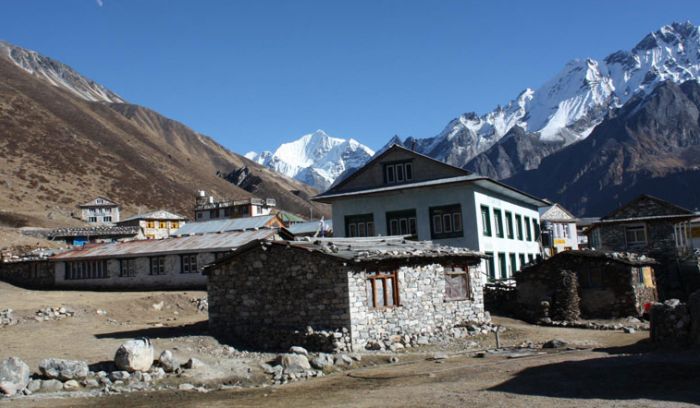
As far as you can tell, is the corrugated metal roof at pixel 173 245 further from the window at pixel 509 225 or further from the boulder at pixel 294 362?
the boulder at pixel 294 362

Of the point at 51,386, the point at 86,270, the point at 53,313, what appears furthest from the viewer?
the point at 86,270

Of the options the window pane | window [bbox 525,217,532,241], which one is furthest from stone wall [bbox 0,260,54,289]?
window [bbox 525,217,532,241]

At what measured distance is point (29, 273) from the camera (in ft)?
167

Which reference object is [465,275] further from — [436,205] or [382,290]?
[436,205]

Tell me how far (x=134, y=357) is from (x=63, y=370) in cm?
187

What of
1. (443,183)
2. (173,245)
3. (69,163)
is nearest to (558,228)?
(443,183)

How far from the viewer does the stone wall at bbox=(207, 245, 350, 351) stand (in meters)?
23.9

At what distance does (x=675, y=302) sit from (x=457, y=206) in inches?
861

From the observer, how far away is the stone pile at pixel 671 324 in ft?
66.4

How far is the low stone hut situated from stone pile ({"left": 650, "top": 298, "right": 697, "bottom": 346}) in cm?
1160

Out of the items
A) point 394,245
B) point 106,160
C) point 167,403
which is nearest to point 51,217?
point 106,160

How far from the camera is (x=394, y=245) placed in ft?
94.8

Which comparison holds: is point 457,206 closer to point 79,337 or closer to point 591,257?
point 591,257

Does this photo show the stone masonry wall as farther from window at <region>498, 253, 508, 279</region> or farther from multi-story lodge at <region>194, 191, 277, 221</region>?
multi-story lodge at <region>194, 191, 277, 221</region>
